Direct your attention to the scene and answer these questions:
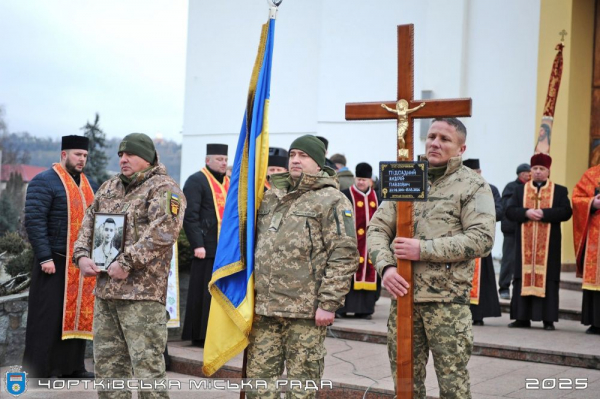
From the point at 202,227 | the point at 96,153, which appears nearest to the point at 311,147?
the point at 202,227

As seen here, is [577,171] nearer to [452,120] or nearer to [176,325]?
[176,325]

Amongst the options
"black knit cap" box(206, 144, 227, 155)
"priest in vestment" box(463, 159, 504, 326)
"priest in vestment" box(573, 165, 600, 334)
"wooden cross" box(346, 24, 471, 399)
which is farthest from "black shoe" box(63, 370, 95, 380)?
"priest in vestment" box(573, 165, 600, 334)

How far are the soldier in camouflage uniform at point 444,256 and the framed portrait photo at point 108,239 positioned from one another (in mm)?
1736

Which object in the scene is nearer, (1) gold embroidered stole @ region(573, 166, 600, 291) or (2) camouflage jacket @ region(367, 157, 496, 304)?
(2) camouflage jacket @ region(367, 157, 496, 304)

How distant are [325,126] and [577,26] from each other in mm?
5793

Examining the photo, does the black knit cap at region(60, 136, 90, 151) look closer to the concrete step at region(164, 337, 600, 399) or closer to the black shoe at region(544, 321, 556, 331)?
the concrete step at region(164, 337, 600, 399)

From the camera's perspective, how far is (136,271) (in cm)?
495

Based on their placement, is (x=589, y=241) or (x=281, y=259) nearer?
(x=281, y=259)

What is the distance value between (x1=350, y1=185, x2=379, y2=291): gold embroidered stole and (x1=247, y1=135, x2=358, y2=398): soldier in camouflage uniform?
515 cm

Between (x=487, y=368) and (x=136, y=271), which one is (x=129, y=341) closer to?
(x=136, y=271)

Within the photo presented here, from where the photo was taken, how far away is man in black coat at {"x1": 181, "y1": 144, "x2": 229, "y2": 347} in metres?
7.95

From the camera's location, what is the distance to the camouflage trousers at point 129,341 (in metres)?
4.86

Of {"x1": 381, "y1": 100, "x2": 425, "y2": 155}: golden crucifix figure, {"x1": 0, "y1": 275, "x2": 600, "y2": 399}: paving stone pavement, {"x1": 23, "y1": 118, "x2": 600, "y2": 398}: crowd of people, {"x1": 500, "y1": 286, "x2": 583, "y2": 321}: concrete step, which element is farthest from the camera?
{"x1": 500, "y1": 286, "x2": 583, "y2": 321}: concrete step

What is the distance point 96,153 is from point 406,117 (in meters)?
10.9
